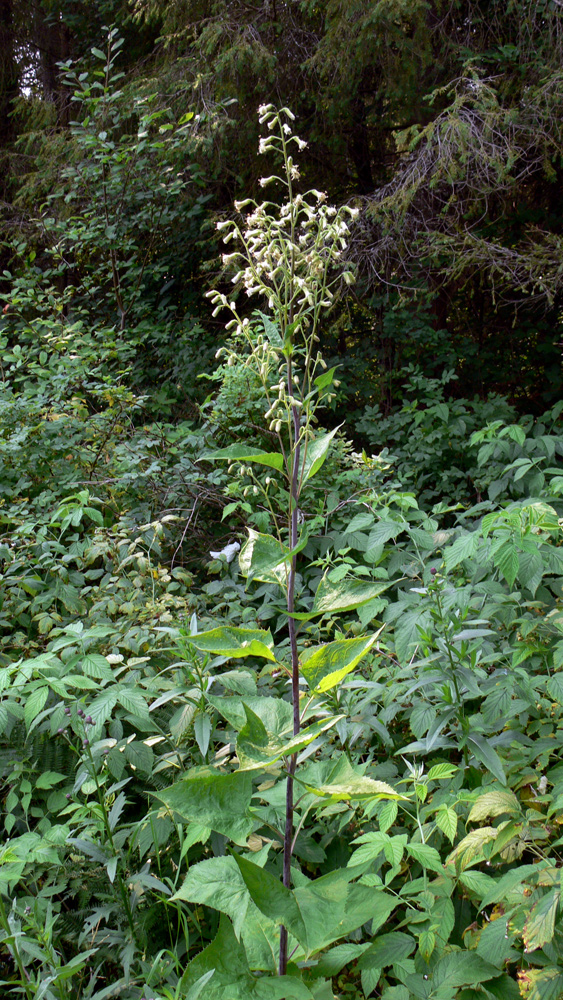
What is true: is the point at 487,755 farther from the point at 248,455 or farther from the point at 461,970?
the point at 248,455

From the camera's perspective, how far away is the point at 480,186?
4.80 m

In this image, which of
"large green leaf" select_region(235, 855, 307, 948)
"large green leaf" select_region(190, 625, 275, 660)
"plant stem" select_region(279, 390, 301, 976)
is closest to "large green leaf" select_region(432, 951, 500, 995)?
"plant stem" select_region(279, 390, 301, 976)

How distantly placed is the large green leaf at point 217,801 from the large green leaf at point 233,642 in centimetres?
19

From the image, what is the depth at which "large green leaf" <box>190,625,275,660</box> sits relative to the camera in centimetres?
108

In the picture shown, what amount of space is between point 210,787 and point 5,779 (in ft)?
4.09

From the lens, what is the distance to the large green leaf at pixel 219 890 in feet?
3.72

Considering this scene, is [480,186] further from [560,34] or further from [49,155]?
[49,155]

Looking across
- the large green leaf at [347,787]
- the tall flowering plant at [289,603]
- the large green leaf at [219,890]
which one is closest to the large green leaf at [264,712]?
the tall flowering plant at [289,603]

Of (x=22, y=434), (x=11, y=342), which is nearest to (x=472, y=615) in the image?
(x=22, y=434)

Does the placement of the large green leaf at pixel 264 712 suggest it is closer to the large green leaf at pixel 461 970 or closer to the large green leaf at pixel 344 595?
the large green leaf at pixel 344 595

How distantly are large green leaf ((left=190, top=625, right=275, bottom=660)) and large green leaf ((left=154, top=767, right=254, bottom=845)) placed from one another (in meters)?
0.19

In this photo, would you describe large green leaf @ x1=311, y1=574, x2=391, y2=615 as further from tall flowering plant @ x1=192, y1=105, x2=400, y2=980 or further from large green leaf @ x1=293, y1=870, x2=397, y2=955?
large green leaf @ x1=293, y1=870, x2=397, y2=955

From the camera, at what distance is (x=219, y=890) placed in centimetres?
116

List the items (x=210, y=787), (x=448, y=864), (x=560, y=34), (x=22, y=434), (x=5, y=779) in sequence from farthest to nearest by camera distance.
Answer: (x=560, y=34) < (x=22, y=434) < (x=5, y=779) < (x=448, y=864) < (x=210, y=787)
